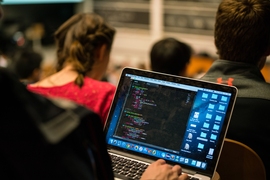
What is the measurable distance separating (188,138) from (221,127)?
0.10 m

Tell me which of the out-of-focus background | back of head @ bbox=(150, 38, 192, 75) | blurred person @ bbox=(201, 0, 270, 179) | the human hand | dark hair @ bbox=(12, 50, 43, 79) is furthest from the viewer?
the out-of-focus background

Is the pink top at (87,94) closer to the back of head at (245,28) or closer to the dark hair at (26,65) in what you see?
the back of head at (245,28)

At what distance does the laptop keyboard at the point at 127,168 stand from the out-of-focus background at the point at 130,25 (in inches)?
130

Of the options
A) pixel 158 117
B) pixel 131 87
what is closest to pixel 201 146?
pixel 158 117

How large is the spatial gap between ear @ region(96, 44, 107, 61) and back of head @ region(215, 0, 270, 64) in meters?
0.61

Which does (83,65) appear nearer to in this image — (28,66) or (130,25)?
(28,66)

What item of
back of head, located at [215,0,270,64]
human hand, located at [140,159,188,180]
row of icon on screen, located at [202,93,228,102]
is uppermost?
back of head, located at [215,0,270,64]

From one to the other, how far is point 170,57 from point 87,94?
74cm

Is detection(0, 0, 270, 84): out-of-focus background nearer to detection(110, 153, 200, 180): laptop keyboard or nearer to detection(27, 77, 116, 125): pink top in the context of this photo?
detection(27, 77, 116, 125): pink top

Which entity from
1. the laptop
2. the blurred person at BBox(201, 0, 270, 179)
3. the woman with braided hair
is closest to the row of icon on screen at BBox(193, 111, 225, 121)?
the laptop

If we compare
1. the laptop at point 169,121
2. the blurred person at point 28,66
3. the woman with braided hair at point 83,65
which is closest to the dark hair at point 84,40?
the woman with braided hair at point 83,65

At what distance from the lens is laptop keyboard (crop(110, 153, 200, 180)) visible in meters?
1.22

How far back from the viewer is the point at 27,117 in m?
0.58

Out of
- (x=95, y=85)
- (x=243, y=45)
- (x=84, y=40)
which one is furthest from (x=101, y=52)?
(x=243, y=45)
